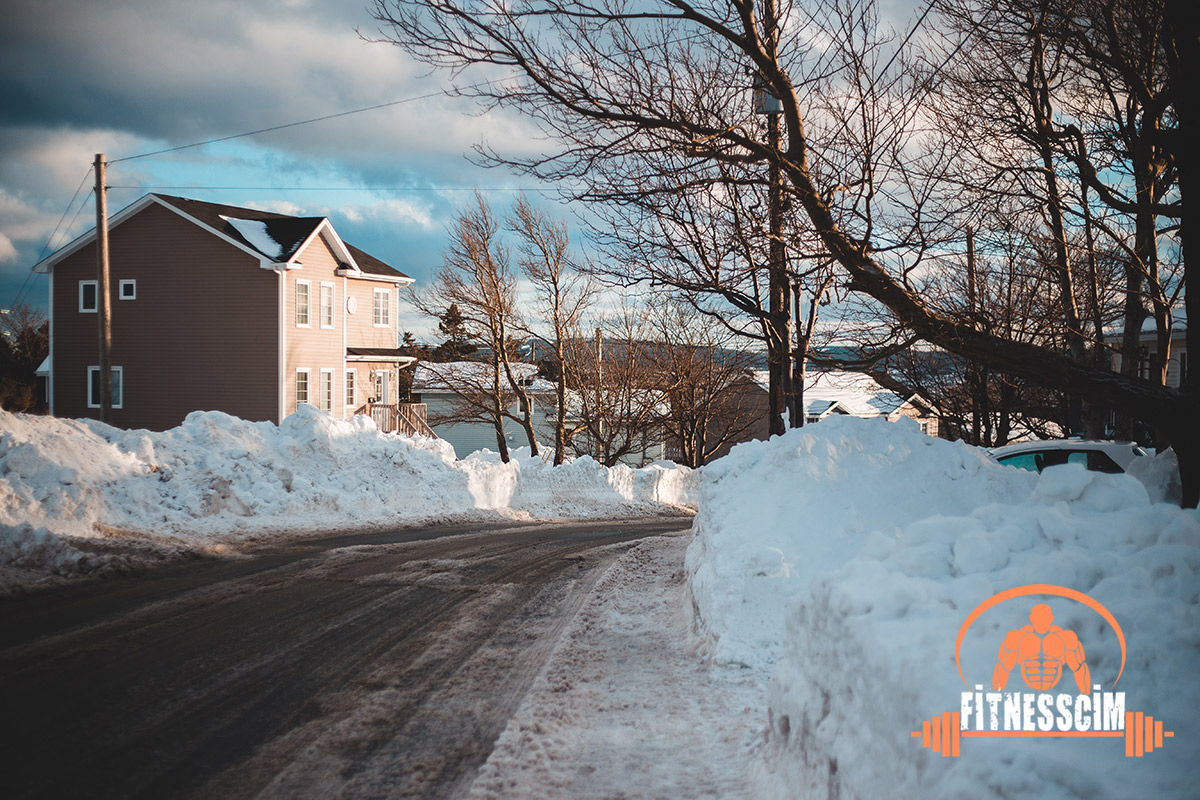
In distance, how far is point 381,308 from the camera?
121 feet

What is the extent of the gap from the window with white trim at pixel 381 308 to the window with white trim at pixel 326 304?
11.2 feet

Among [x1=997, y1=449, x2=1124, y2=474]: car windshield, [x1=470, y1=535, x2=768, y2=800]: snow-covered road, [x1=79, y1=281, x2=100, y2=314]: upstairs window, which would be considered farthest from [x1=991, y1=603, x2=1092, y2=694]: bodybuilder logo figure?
[x1=79, y1=281, x2=100, y2=314]: upstairs window

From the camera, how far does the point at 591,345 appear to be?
33.0m

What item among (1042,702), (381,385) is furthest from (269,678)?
(381,385)

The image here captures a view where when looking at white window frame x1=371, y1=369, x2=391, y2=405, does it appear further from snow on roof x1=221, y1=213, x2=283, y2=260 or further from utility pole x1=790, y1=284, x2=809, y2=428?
utility pole x1=790, y1=284, x2=809, y2=428

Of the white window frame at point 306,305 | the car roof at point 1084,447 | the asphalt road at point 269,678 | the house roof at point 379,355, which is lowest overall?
the asphalt road at point 269,678

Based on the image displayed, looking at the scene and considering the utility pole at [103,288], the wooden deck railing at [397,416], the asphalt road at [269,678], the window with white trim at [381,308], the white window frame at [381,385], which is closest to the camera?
the asphalt road at [269,678]

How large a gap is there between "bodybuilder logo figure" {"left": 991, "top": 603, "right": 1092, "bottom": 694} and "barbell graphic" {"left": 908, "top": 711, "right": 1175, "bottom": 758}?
20 centimetres

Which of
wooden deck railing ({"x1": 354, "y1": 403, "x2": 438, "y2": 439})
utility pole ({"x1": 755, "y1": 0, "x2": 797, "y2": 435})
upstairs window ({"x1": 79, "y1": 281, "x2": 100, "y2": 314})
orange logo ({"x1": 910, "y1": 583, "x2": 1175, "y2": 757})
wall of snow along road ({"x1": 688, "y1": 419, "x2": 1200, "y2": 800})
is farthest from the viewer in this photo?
wooden deck railing ({"x1": 354, "y1": 403, "x2": 438, "y2": 439})

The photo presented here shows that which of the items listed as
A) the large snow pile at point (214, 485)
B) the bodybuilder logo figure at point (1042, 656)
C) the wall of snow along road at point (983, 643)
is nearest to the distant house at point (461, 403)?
the large snow pile at point (214, 485)

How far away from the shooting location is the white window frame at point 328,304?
32281mm

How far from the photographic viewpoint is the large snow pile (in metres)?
10.9

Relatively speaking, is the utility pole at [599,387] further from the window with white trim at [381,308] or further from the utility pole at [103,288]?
the utility pole at [103,288]

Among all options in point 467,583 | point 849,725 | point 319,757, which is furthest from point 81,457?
point 849,725
